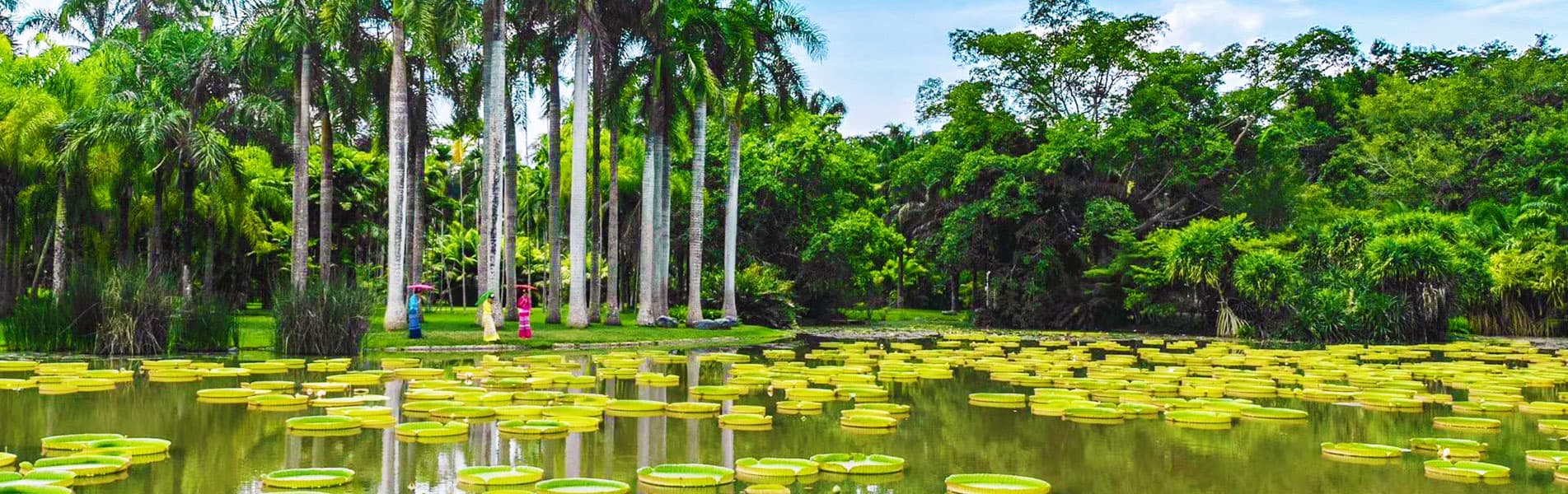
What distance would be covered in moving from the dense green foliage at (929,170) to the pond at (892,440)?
7794 mm

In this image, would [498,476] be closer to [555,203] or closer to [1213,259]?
[555,203]

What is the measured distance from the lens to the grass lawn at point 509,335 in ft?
70.6

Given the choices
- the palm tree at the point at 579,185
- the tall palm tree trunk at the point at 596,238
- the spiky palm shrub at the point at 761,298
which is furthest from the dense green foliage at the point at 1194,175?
the palm tree at the point at 579,185

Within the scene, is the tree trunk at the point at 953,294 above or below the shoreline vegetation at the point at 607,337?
above

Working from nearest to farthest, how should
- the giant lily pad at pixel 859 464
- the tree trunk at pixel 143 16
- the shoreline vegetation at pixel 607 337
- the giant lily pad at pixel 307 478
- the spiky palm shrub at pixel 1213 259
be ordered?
the giant lily pad at pixel 307 478 < the giant lily pad at pixel 859 464 < the shoreline vegetation at pixel 607 337 < the spiky palm shrub at pixel 1213 259 < the tree trunk at pixel 143 16

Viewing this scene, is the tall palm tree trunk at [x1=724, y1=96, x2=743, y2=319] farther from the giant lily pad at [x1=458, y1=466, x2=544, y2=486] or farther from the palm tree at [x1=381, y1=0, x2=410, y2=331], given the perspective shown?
the giant lily pad at [x1=458, y1=466, x2=544, y2=486]

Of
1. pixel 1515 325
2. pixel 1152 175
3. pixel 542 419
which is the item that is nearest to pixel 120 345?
pixel 542 419

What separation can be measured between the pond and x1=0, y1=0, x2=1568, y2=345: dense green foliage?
7.79m

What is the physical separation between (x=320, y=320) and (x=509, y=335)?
5.55 meters

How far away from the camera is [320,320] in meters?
18.7

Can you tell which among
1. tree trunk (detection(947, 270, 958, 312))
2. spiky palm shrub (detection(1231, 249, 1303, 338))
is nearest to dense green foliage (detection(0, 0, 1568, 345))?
spiky palm shrub (detection(1231, 249, 1303, 338))

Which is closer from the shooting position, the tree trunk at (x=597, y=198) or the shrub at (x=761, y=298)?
the tree trunk at (x=597, y=198)

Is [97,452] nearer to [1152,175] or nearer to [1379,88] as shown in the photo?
[1152,175]

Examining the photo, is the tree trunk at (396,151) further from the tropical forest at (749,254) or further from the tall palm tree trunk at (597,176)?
the tall palm tree trunk at (597,176)
